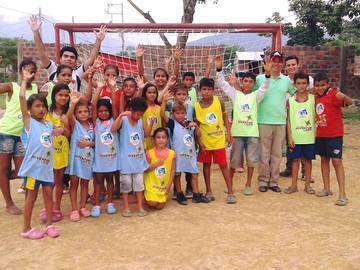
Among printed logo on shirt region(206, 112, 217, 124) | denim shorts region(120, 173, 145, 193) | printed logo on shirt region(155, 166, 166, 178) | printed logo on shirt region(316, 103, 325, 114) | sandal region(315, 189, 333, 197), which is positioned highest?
printed logo on shirt region(316, 103, 325, 114)

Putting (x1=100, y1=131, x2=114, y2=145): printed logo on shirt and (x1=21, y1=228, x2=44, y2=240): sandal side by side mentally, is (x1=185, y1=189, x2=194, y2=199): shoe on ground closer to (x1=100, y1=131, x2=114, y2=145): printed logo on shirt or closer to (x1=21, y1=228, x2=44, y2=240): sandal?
(x1=100, y1=131, x2=114, y2=145): printed logo on shirt

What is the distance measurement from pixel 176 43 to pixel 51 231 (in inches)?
190

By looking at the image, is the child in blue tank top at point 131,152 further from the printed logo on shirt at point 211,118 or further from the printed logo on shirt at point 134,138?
the printed logo on shirt at point 211,118

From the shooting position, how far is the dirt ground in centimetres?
295

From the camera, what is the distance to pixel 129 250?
3168 millimetres

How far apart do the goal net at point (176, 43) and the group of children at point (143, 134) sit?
1.06 m

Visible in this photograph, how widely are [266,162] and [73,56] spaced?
2.53 m

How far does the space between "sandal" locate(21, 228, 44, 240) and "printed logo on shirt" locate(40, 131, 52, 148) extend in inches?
29.5

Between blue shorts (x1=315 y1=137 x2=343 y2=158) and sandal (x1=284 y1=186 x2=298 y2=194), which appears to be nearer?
blue shorts (x1=315 y1=137 x2=343 y2=158)

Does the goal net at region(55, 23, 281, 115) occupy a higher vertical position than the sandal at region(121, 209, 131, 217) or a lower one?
higher

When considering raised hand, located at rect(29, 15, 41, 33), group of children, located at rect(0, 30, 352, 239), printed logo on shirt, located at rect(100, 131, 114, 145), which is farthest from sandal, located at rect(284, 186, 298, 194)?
raised hand, located at rect(29, 15, 41, 33)

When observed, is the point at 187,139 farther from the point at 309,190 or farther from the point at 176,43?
the point at 176,43

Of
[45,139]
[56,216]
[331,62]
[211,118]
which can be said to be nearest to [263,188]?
[211,118]

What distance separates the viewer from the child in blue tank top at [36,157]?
3.43 m
